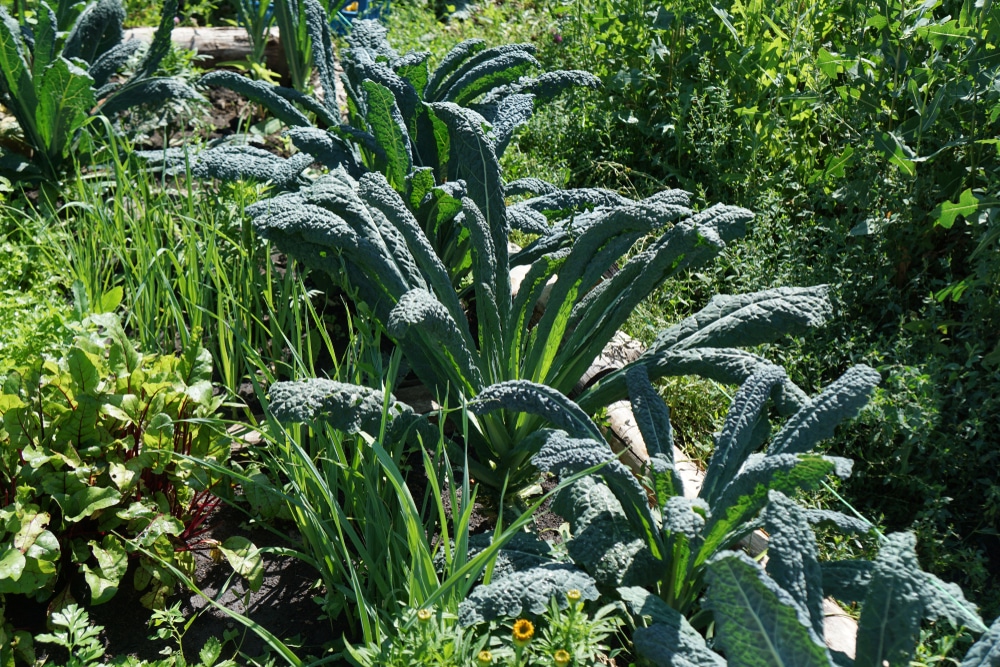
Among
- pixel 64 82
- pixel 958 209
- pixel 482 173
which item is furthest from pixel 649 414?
pixel 64 82

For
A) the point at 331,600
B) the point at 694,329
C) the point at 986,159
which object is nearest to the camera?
the point at 331,600

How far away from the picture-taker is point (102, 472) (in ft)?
7.09

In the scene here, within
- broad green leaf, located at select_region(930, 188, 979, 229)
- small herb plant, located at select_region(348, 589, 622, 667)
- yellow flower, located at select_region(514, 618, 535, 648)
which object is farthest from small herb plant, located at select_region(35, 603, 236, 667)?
broad green leaf, located at select_region(930, 188, 979, 229)

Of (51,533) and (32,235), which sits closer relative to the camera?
(51,533)

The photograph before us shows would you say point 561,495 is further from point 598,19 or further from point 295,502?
point 598,19

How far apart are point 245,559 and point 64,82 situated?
2.27 meters

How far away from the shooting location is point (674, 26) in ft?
12.4

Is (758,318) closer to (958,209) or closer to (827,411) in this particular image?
(827,411)

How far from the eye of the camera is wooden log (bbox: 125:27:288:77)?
486 centimetres

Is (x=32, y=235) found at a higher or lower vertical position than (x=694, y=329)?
lower

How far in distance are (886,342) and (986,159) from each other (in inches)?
31.7

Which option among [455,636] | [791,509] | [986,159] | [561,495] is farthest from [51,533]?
[986,159]

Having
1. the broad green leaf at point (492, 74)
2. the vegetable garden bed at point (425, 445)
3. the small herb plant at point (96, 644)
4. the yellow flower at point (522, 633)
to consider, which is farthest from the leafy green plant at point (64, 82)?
the yellow flower at point (522, 633)

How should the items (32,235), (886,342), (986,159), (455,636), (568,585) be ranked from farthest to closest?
(32,235) < (986,159) < (886,342) < (568,585) < (455,636)
